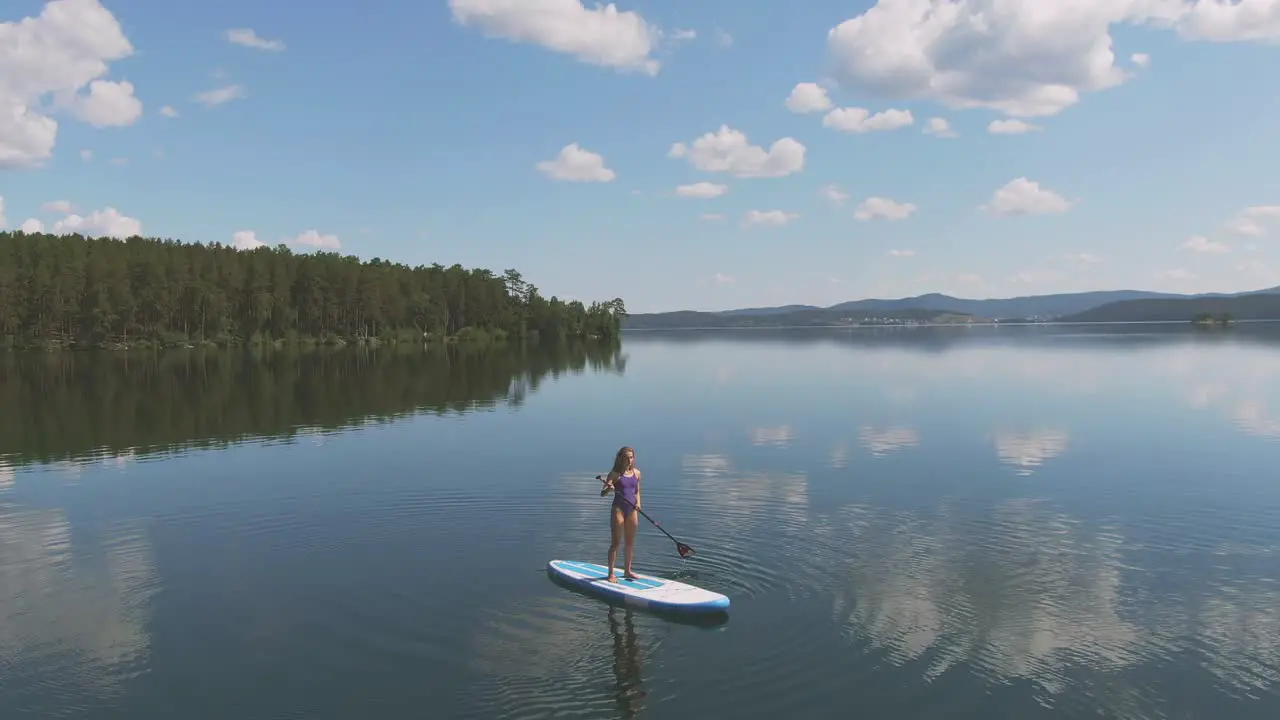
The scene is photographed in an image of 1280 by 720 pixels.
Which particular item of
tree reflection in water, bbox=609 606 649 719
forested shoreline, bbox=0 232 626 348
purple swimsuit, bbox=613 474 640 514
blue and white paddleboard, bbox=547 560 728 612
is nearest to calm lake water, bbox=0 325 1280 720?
tree reflection in water, bbox=609 606 649 719

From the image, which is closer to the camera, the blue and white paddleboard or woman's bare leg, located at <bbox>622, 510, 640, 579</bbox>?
the blue and white paddleboard

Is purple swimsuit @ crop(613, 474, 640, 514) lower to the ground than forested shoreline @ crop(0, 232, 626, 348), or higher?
lower

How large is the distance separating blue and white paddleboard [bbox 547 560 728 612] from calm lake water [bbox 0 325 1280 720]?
352 mm

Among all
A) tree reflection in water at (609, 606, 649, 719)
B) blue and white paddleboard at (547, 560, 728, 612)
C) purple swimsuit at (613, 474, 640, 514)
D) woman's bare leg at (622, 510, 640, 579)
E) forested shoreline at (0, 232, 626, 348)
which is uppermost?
forested shoreline at (0, 232, 626, 348)

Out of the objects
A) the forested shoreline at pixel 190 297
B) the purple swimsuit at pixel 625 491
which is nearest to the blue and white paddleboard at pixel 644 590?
the purple swimsuit at pixel 625 491

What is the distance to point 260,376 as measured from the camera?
77.1m

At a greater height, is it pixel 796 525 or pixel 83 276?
pixel 83 276

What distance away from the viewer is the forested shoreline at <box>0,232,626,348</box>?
139 meters

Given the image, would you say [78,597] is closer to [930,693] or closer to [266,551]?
[266,551]

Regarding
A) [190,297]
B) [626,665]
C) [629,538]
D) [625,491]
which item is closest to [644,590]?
[629,538]

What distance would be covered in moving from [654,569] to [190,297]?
15672cm

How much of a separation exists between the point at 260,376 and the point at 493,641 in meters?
70.6

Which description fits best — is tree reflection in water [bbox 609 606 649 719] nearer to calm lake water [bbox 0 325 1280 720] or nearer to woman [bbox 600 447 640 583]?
calm lake water [bbox 0 325 1280 720]

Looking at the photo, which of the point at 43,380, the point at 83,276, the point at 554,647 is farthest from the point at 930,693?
the point at 83,276
